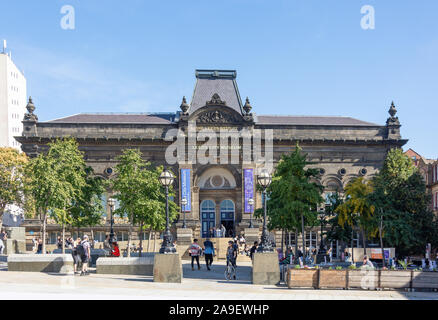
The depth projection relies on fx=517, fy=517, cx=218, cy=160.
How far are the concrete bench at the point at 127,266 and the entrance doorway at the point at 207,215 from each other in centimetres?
3203

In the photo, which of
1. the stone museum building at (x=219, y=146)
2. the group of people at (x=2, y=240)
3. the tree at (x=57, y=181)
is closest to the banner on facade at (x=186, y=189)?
the stone museum building at (x=219, y=146)

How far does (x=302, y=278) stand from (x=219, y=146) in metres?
35.7

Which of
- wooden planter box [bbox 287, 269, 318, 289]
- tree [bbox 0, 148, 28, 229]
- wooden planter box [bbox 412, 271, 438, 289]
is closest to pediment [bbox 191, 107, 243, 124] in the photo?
tree [bbox 0, 148, 28, 229]

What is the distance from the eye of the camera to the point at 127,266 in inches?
981

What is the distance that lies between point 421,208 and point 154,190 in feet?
59.8

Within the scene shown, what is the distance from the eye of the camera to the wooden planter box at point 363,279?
2047 cm

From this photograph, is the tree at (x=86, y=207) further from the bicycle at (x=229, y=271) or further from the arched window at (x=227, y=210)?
the arched window at (x=227, y=210)

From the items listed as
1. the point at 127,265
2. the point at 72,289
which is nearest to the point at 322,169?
the point at 127,265

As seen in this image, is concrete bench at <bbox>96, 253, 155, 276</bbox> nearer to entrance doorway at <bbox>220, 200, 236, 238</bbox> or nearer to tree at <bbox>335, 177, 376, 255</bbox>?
tree at <bbox>335, 177, 376, 255</bbox>

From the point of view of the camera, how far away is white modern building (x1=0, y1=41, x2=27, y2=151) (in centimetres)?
10025

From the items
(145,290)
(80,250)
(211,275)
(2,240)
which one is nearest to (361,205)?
(211,275)

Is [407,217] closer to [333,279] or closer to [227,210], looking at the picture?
[333,279]

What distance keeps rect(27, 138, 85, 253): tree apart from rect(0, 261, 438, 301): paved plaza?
6398 millimetres

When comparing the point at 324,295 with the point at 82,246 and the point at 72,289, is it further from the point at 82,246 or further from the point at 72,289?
the point at 82,246
